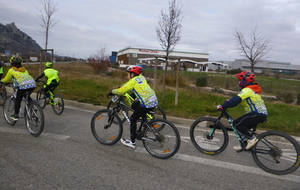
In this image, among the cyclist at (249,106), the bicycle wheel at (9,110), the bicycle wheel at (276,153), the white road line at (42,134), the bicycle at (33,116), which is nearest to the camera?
the bicycle wheel at (276,153)

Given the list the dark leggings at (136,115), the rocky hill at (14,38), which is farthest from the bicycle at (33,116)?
the rocky hill at (14,38)

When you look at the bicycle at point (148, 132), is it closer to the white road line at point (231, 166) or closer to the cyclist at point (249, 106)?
the white road line at point (231, 166)

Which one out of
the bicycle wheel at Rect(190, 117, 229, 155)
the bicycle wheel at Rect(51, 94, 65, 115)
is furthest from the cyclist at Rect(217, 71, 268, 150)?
the bicycle wheel at Rect(51, 94, 65, 115)

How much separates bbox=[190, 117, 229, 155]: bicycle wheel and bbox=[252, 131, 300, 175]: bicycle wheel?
693 millimetres

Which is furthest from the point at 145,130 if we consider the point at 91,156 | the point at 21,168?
the point at 21,168

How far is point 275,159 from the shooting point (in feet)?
13.7

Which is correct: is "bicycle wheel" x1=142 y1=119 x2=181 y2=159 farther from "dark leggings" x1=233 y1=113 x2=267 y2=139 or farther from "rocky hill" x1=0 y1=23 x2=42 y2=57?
"rocky hill" x1=0 y1=23 x2=42 y2=57

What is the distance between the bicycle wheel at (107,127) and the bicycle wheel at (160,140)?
67cm

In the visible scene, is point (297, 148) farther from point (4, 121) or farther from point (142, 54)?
point (142, 54)

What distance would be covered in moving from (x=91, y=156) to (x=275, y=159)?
135 inches

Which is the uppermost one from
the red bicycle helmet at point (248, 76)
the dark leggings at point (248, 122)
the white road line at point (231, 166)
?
the red bicycle helmet at point (248, 76)

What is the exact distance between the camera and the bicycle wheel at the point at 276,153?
398 cm

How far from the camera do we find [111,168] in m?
3.92

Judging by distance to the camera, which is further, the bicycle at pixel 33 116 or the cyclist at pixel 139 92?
the bicycle at pixel 33 116
